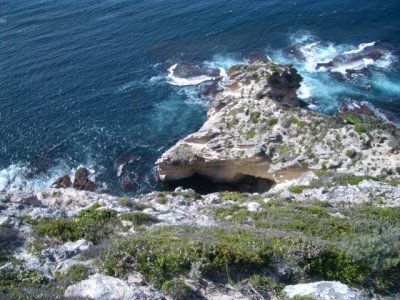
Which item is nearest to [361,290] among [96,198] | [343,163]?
[96,198]

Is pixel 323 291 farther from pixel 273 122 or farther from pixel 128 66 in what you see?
pixel 128 66

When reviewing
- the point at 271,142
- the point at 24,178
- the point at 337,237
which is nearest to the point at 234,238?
the point at 337,237

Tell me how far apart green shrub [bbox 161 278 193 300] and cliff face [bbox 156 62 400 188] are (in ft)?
90.5

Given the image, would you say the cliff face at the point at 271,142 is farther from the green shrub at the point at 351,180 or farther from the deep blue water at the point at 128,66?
the deep blue water at the point at 128,66

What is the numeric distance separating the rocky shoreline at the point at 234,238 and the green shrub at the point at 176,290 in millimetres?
42

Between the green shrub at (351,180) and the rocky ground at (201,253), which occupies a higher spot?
the rocky ground at (201,253)

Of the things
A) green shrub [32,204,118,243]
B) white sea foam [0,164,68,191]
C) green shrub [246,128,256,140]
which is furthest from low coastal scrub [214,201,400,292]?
white sea foam [0,164,68,191]

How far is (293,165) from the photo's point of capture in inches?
1815

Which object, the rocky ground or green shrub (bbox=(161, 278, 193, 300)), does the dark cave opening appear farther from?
green shrub (bbox=(161, 278, 193, 300))

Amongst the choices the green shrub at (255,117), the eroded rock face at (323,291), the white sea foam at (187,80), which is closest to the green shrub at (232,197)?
the green shrub at (255,117)

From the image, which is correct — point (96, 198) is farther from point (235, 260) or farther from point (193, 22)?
point (193, 22)

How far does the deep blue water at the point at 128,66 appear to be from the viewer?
60.2 meters

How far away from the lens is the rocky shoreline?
18.7m

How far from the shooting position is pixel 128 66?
7688 cm
